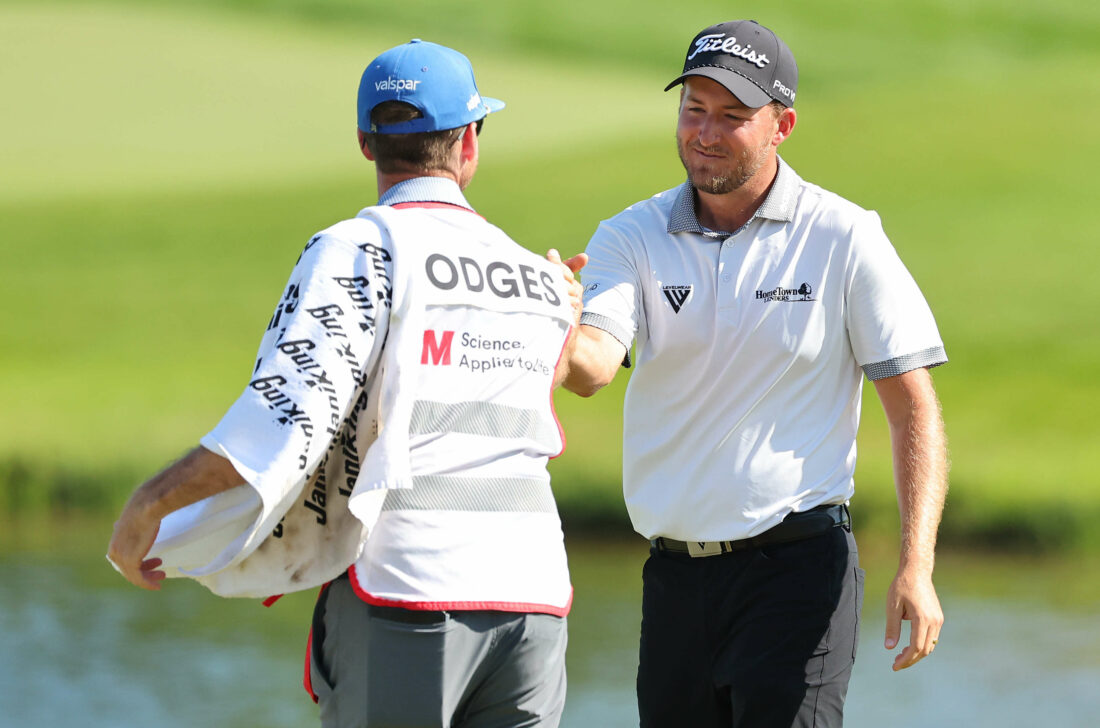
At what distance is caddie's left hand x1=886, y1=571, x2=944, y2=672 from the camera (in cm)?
304

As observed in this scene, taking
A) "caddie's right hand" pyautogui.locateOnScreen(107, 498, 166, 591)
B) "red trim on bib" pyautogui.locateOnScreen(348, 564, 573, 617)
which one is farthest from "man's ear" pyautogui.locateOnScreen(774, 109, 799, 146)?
"caddie's right hand" pyautogui.locateOnScreen(107, 498, 166, 591)

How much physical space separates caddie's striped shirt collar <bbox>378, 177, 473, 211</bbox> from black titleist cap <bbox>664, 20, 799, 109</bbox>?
0.94 m

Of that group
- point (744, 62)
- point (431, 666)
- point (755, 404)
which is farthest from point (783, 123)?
point (431, 666)

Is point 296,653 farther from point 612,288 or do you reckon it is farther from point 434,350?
point 434,350

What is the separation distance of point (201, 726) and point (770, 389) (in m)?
4.18

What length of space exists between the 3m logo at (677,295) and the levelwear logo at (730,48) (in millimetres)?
535

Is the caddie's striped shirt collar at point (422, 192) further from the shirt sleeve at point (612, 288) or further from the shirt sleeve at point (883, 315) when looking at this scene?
the shirt sleeve at point (883, 315)

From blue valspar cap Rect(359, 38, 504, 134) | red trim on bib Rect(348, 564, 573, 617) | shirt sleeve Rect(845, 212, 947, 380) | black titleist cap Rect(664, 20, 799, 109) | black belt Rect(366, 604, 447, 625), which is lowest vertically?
black belt Rect(366, 604, 447, 625)

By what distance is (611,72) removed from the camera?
20953mm

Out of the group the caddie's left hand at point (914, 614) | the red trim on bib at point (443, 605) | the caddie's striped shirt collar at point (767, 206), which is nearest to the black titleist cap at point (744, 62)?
the caddie's striped shirt collar at point (767, 206)

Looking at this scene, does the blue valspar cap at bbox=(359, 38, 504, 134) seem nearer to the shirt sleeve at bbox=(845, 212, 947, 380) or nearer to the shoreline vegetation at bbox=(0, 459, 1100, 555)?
the shirt sleeve at bbox=(845, 212, 947, 380)

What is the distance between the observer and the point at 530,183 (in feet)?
53.5

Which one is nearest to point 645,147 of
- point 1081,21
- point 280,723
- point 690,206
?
point 1081,21

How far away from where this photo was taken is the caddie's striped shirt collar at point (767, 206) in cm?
335
